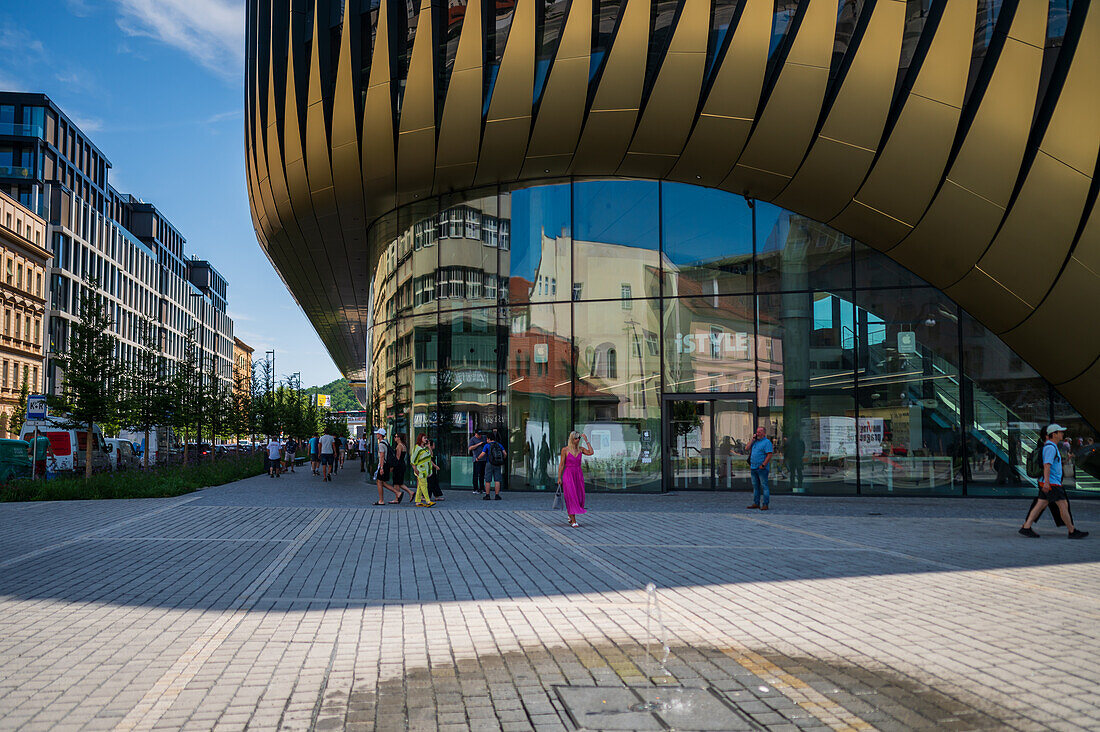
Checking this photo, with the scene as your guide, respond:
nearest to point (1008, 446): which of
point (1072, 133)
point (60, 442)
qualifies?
point (1072, 133)

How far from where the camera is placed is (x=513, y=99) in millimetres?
21422

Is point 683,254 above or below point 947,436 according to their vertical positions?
above

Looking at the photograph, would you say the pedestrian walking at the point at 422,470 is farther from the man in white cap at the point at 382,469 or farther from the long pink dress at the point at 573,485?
the long pink dress at the point at 573,485

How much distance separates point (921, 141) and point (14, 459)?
26110 millimetres

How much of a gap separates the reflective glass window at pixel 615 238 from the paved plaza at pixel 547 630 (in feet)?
35.7

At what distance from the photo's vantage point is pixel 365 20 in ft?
73.0

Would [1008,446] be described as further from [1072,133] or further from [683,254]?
[683,254]

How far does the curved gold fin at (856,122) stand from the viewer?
1889 cm

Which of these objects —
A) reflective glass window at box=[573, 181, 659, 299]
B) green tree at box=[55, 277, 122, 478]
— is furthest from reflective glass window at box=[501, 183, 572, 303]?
green tree at box=[55, 277, 122, 478]

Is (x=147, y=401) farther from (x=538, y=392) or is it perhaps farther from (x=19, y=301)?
(x=19, y=301)

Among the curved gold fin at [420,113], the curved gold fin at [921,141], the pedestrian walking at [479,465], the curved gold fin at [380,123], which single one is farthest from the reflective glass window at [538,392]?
the curved gold fin at [921,141]

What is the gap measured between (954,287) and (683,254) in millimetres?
6483

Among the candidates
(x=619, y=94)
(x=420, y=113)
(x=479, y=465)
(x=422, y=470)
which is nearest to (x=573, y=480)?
(x=422, y=470)

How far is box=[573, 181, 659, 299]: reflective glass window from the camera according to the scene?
23.6m
